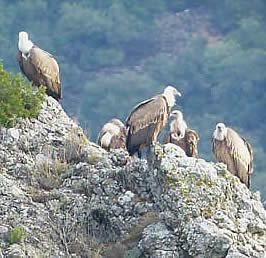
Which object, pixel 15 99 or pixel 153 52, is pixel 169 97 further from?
pixel 153 52

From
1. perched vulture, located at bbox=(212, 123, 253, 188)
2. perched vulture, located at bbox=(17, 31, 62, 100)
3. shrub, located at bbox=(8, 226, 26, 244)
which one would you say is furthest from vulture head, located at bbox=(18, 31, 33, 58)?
shrub, located at bbox=(8, 226, 26, 244)

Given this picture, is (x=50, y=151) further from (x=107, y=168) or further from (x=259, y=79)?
(x=259, y=79)

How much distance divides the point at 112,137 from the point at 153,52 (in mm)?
84778

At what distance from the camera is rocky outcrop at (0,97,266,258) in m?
17.8

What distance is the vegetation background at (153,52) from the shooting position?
303ft

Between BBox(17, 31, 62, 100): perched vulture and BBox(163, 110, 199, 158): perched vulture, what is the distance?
2064mm

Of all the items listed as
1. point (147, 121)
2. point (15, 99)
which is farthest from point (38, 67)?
point (15, 99)

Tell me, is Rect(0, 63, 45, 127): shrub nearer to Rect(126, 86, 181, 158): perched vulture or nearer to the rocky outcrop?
the rocky outcrop

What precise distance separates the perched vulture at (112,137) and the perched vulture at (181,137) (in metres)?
0.72

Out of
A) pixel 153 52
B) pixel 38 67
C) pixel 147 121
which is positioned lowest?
pixel 147 121

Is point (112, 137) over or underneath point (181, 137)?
over

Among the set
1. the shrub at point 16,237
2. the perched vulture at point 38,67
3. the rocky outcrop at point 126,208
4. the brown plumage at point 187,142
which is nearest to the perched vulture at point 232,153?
the brown plumage at point 187,142

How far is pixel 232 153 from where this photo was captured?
2333cm

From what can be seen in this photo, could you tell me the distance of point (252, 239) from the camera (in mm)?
18047
